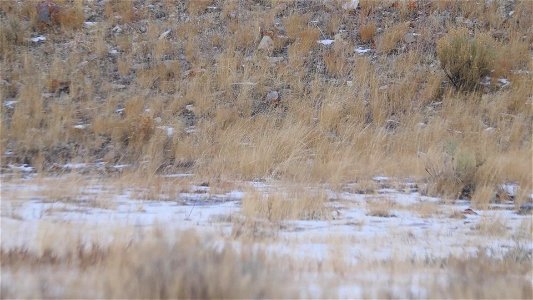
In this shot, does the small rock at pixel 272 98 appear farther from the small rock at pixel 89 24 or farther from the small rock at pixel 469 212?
the small rock at pixel 469 212

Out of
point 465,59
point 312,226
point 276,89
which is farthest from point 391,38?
point 312,226

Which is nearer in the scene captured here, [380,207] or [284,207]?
[284,207]

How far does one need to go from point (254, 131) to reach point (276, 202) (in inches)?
149

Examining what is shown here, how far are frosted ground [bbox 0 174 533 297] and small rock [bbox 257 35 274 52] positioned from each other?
5.49m

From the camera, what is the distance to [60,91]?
444 inches

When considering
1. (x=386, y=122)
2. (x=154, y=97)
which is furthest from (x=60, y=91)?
(x=386, y=122)

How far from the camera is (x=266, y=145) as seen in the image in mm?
9391

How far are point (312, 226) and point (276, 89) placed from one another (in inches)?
232

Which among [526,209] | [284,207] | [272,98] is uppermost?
[284,207]

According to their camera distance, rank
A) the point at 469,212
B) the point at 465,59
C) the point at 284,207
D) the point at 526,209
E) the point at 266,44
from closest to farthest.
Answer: the point at 284,207 → the point at 469,212 → the point at 526,209 → the point at 465,59 → the point at 266,44

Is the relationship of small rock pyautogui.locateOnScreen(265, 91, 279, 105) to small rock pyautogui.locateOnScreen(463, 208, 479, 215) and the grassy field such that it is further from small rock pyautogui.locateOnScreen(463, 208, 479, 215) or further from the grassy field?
small rock pyautogui.locateOnScreen(463, 208, 479, 215)

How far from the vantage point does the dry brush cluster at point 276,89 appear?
9016mm

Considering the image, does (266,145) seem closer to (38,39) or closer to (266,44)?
(266,44)

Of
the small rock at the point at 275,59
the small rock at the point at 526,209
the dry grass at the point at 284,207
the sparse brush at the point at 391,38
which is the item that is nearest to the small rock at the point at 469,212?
the small rock at the point at 526,209
